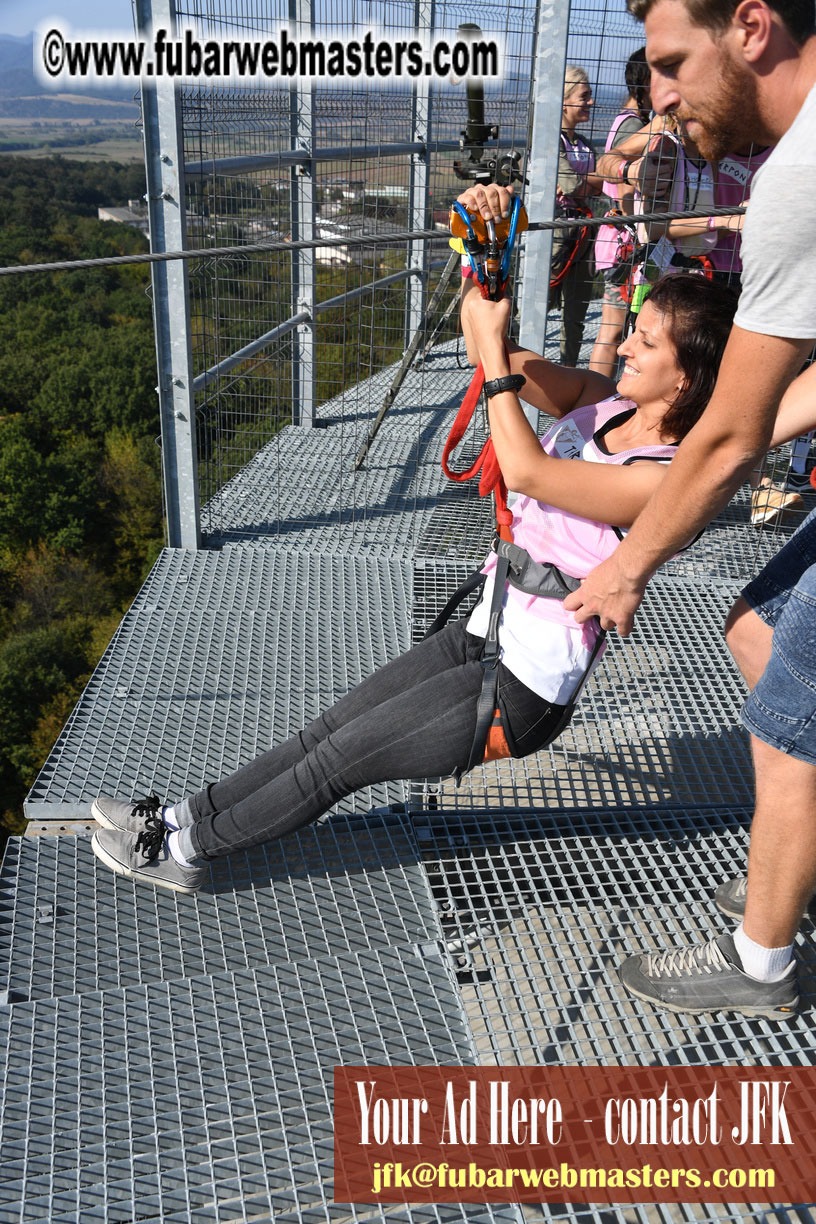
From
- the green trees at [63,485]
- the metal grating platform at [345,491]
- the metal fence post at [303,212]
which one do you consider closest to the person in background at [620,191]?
the metal grating platform at [345,491]

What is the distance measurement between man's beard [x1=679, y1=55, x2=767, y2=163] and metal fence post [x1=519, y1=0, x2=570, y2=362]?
164 centimetres

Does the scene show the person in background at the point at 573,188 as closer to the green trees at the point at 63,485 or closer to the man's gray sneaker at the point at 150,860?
the man's gray sneaker at the point at 150,860

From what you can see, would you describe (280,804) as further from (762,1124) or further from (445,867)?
(762,1124)

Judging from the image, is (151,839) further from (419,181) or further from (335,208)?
(419,181)

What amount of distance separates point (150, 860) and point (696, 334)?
4.84 feet

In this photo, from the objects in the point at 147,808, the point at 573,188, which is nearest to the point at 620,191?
the point at 573,188

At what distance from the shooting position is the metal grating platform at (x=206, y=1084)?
1421mm

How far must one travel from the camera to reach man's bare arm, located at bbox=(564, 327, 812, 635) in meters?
1.28

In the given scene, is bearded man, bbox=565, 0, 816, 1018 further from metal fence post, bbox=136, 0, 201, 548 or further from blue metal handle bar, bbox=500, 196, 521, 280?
metal fence post, bbox=136, 0, 201, 548

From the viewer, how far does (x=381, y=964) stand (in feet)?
6.01

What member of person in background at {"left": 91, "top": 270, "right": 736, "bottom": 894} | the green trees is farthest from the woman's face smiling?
the green trees

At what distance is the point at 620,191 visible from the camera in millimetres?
3793

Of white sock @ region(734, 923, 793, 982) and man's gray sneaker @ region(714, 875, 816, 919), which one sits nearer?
white sock @ region(734, 923, 793, 982)

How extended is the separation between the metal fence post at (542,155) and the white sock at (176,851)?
2.04m
